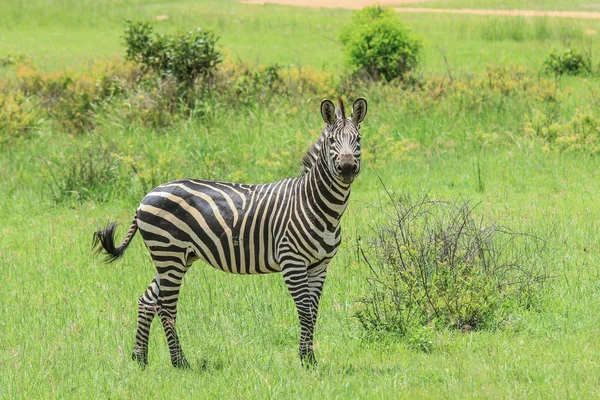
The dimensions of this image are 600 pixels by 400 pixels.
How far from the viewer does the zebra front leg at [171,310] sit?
6961 millimetres

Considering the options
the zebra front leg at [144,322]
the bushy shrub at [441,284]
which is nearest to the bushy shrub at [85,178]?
the bushy shrub at [441,284]

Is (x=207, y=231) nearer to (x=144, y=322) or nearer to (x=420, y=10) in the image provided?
(x=144, y=322)

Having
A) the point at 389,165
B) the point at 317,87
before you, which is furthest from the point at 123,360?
the point at 317,87

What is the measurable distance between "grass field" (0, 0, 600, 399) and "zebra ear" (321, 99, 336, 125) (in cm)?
178

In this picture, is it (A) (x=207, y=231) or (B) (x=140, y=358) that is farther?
(B) (x=140, y=358)

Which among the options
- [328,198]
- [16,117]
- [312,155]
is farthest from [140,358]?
[16,117]

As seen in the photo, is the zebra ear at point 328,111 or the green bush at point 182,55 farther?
the green bush at point 182,55

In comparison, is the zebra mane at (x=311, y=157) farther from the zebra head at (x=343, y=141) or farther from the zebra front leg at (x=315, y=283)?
the zebra front leg at (x=315, y=283)

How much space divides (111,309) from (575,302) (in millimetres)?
4167

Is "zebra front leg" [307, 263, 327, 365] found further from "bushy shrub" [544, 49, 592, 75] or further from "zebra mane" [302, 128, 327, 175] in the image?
"bushy shrub" [544, 49, 592, 75]

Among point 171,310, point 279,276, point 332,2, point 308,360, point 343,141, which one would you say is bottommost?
point 279,276

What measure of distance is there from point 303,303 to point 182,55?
1192 centimetres

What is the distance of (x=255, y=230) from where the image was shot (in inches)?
271

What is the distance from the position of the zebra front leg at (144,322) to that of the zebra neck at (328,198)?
1485 mm
